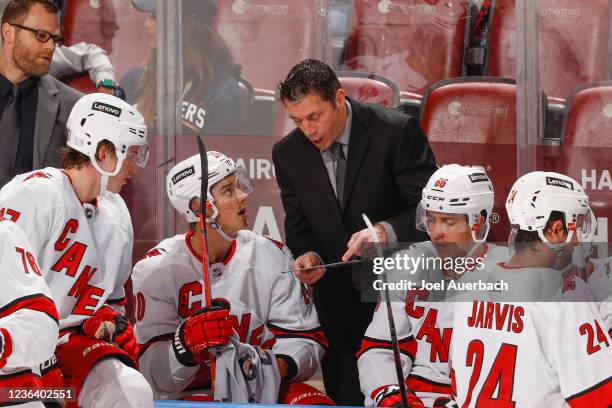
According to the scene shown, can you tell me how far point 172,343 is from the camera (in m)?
2.78

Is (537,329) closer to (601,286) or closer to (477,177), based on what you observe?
(601,286)

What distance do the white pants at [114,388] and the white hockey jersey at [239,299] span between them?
295 millimetres

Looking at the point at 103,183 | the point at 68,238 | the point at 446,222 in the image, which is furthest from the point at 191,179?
the point at 446,222

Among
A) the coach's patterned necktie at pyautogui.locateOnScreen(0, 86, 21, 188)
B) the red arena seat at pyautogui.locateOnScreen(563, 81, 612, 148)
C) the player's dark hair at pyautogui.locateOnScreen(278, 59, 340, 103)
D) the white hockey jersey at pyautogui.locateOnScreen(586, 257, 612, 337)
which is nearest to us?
the white hockey jersey at pyautogui.locateOnScreen(586, 257, 612, 337)

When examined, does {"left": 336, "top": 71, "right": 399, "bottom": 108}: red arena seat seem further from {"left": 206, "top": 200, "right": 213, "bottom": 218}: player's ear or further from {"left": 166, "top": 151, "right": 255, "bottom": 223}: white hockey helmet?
{"left": 206, "top": 200, "right": 213, "bottom": 218}: player's ear

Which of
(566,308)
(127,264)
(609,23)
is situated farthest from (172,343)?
(609,23)

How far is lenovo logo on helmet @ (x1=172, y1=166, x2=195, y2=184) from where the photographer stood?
290 cm

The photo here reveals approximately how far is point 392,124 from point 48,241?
100 cm

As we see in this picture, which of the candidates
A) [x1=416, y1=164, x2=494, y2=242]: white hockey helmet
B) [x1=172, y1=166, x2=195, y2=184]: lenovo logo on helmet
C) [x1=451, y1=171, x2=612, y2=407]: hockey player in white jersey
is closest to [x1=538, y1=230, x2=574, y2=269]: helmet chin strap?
[x1=451, y1=171, x2=612, y2=407]: hockey player in white jersey

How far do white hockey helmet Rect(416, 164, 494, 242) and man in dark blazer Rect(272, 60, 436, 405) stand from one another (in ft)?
0.57

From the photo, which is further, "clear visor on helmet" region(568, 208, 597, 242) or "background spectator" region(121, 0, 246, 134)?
"background spectator" region(121, 0, 246, 134)

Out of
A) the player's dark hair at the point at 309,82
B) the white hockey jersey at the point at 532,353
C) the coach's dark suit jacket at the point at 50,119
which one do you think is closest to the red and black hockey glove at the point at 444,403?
the white hockey jersey at the point at 532,353

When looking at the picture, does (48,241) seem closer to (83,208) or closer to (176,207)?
(83,208)

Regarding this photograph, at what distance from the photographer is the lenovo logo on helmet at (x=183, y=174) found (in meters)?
2.90
